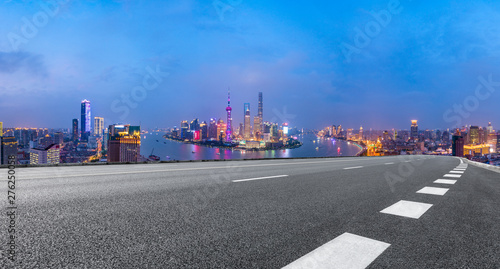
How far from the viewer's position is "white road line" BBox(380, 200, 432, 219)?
3.20 meters

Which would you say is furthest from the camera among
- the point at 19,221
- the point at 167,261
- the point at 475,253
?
the point at 19,221

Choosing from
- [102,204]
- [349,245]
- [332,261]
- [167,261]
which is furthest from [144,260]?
[102,204]

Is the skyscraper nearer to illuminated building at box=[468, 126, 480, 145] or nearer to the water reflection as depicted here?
the water reflection

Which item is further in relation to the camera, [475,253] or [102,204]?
[102,204]

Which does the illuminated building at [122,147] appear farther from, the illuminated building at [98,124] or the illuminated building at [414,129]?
the illuminated building at [414,129]

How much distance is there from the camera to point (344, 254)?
1.93 meters

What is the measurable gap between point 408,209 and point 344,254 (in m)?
2.20

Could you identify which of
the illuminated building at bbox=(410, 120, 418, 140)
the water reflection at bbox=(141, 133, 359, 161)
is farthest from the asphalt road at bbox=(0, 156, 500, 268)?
the illuminated building at bbox=(410, 120, 418, 140)

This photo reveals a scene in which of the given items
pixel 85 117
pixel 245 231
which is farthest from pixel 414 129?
pixel 85 117

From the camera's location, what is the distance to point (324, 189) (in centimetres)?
499

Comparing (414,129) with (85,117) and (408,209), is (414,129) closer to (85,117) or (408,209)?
(408,209)

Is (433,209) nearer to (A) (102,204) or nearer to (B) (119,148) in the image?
(A) (102,204)

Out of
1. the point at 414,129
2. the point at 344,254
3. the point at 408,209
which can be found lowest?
the point at 408,209

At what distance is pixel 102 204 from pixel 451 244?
A: 417 cm
